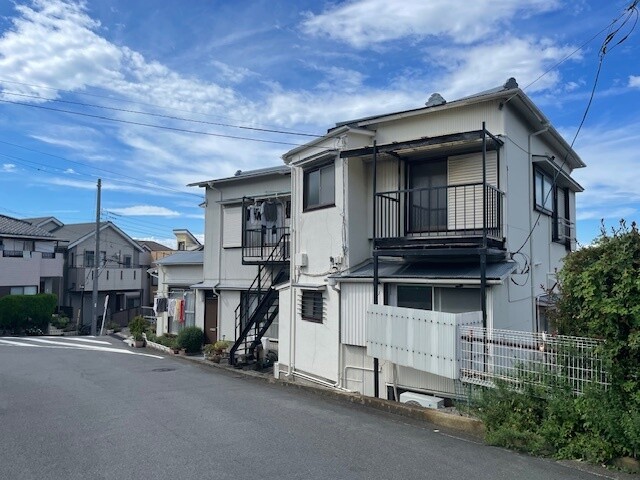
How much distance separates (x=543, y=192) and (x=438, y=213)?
3.55m

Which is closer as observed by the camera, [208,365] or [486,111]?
[486,111]

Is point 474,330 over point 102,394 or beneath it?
over

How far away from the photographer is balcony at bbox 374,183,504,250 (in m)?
8.74

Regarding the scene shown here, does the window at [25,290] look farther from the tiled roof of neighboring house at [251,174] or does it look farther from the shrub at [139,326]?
the tiled roof of neighboring house at [251,174]

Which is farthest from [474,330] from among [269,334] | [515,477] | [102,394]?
[269,334]

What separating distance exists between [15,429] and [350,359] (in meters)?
5.80

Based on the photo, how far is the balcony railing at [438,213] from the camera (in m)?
8.88

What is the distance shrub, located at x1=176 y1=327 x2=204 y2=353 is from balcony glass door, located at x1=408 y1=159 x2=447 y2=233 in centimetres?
1028

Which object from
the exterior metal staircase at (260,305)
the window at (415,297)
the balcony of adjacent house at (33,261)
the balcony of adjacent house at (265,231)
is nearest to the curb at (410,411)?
the window at (415,297)

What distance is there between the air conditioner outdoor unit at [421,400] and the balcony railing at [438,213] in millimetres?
2848

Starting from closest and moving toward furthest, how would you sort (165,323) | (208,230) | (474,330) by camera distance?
(474,330), (208,230), (165,323)

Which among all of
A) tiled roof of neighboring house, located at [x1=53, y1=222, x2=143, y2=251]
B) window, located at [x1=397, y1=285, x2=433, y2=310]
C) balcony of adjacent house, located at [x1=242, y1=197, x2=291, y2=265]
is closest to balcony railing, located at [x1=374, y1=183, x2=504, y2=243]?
window, located at [x1=397, y1=285, x2=433, y2=310]

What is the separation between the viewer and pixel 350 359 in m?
9.71

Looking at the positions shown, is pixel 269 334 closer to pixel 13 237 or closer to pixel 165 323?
pixel 165 323
